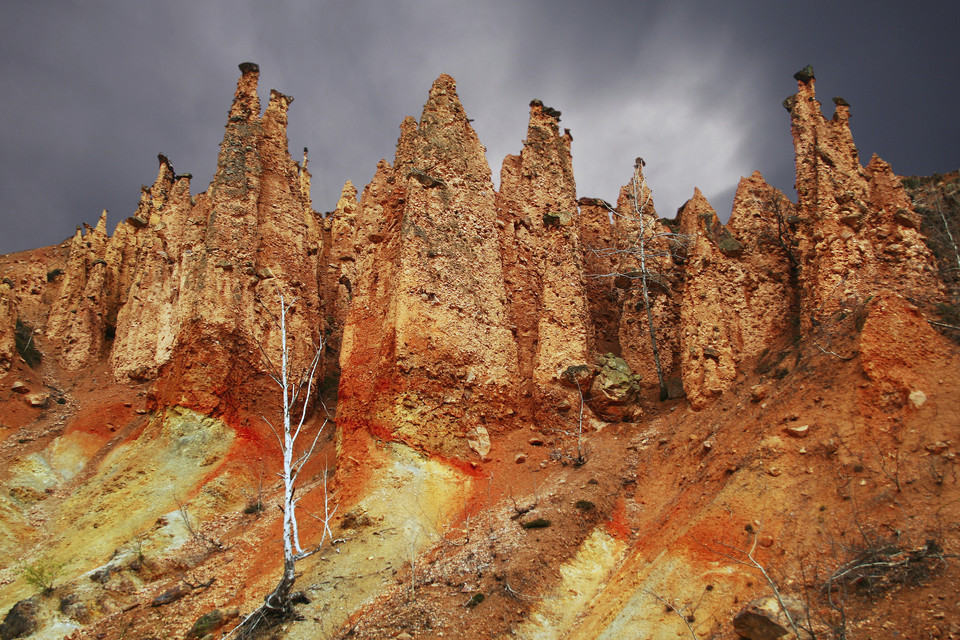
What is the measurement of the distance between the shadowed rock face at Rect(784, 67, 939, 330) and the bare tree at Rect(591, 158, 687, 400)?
13.5 ft

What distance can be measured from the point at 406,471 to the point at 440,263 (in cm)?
557

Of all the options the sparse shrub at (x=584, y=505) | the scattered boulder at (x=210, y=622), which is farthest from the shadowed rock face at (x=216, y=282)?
the sparse shrub at (x=584, y=505)

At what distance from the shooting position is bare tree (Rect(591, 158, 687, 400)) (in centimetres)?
1792

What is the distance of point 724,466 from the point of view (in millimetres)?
10945

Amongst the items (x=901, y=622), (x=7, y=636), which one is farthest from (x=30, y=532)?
(x=901, y=622)

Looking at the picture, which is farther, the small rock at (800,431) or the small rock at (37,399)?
the small rock at (37,399)

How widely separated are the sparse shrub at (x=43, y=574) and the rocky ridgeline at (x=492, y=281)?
5238 mm

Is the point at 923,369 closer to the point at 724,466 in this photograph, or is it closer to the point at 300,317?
the point at 724,466

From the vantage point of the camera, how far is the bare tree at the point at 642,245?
17.9m

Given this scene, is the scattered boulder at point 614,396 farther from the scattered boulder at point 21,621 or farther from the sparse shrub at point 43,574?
the sparse shrub at point 43,574

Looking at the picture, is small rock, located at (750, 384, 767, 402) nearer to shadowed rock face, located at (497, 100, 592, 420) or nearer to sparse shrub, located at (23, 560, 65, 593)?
shadowed rock face, located at (497, 100, 592, 420)

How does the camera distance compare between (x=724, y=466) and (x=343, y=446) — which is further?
(x=343, y=446)

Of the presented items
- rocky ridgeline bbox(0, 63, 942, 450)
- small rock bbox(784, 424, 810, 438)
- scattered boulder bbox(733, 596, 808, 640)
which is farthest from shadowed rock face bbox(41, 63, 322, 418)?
scattered boulder bbox(733, 596, 808, 640)

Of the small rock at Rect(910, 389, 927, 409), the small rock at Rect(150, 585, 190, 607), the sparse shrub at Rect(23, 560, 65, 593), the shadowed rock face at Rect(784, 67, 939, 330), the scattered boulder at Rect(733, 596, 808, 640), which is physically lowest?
the small rock at Rect(150, 585, 190, 607)
